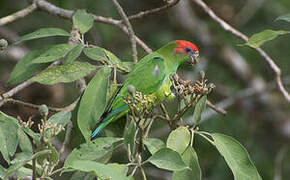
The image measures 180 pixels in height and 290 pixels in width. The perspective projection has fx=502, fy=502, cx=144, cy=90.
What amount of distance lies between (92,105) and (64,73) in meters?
0.23

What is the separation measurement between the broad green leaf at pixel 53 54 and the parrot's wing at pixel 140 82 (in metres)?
0.32

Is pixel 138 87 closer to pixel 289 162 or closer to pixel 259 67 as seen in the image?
pixel 289 162

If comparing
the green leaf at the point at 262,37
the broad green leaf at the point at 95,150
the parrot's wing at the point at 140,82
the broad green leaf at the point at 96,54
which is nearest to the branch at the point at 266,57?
the parrot's wing at the point at 140,82

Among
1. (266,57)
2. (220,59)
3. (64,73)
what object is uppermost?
(64,73)

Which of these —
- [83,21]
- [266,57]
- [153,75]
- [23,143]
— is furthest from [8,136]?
[266,57]

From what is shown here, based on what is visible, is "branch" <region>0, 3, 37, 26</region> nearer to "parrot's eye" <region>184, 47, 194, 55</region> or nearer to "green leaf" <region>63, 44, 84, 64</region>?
"green leaf" <region>63, 44, 84, 64</region>

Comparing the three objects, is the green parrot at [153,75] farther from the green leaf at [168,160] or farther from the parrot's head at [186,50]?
the green leaf at [168,160]

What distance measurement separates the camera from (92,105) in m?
1.89

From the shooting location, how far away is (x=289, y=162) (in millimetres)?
4938

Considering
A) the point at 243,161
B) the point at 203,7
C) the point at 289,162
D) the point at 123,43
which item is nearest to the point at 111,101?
the point at 243,161

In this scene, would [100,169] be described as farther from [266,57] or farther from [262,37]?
[266,57]

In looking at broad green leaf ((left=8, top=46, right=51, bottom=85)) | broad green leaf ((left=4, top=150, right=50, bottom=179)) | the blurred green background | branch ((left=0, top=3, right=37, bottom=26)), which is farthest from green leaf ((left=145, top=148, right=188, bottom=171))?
the blurred green background

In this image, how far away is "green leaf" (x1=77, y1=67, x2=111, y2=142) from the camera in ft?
6.10

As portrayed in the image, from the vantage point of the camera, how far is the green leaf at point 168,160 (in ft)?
5.22
